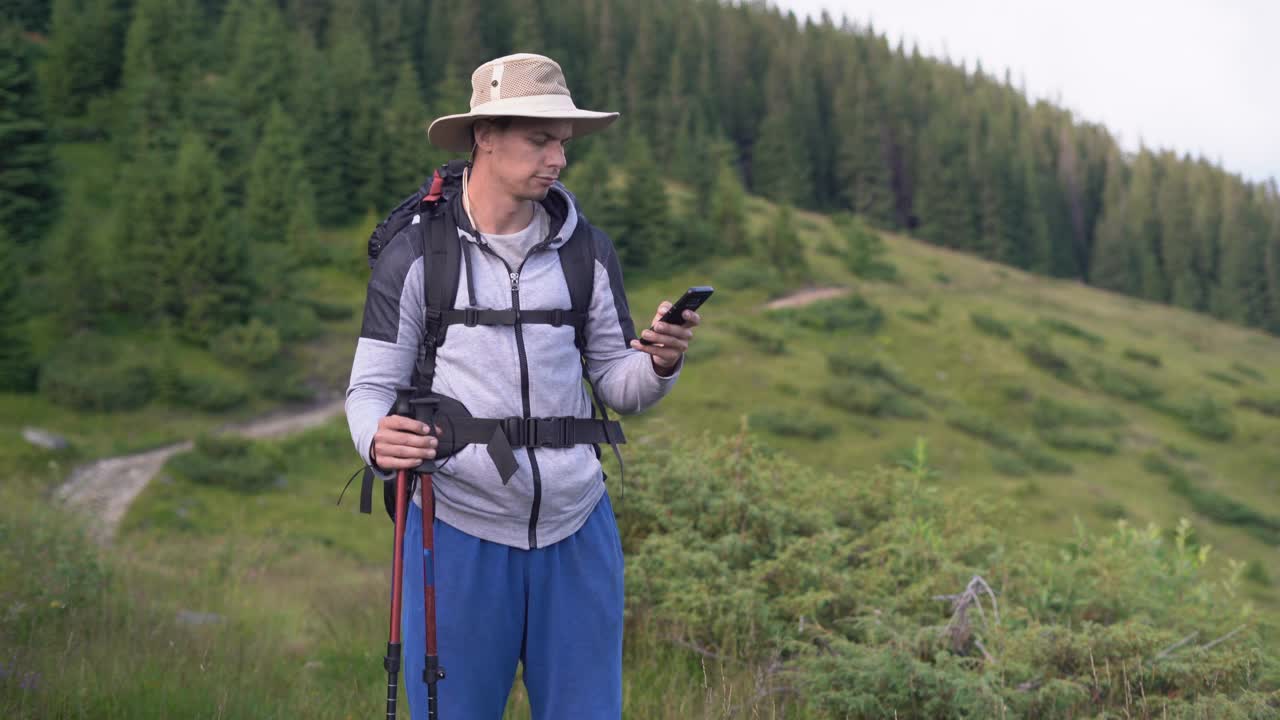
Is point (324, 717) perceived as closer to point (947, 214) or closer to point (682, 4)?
point (947, 214)

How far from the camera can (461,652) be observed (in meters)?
3.31

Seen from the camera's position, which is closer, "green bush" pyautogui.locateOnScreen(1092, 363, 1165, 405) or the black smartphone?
the black smartphone

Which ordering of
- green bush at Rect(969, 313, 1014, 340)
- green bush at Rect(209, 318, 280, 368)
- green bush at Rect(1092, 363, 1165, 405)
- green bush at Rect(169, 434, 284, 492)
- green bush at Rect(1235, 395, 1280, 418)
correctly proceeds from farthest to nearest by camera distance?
green bush at Rect(969, 313, 1014, 340) → green bush at Rect(1235, 395, 1280, 418) → green bush at Rect(1092, 363, 1165, 405) → green bush at Rect(209, 318, 280, 368) → green bush at Rect(169, 434, 284, 492)

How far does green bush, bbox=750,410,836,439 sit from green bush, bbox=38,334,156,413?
2459 centimetres

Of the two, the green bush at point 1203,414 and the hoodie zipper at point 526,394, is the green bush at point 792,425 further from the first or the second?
the hoodie zipper at point 526,394

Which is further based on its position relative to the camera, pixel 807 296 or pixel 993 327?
pixel 807 296

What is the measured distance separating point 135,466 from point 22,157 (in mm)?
24623

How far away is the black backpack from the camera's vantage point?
3.28 m

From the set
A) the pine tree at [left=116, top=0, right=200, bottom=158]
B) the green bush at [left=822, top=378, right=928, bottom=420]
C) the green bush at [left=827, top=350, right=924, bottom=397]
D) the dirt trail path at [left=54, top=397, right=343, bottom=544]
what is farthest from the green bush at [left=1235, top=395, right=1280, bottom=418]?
the pine tree at [left=116, top=0, right=200, bottom=158]

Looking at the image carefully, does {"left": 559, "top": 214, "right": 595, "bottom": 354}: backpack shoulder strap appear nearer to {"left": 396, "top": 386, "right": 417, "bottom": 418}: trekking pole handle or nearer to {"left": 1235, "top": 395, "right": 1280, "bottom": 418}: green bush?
{"left": 396, "top": 386, "right": 417, "bottom": 418}: trekking pole handle

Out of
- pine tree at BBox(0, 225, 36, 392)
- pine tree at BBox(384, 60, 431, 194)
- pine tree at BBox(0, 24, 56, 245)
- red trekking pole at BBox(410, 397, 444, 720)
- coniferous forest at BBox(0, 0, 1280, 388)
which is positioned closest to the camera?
red trekking pole at BBox(410, 397, 444, 720)

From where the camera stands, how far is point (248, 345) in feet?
144

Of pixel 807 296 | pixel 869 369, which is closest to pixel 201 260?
pixel 869 369

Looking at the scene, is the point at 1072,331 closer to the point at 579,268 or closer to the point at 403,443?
the point at 579,268
